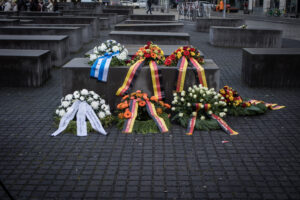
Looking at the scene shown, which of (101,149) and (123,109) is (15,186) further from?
(123,109)

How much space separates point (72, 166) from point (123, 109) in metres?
1.93

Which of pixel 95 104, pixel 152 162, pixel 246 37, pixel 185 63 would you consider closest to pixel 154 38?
pixel 246 37

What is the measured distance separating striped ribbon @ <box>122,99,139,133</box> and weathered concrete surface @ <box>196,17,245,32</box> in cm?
1715

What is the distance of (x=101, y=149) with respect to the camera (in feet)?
18.2

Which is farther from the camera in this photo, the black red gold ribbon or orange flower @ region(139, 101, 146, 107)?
the black red gold ribbon

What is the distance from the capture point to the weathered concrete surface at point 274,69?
9.22 meters

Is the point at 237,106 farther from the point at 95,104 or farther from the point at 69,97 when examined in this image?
the point at 69,97

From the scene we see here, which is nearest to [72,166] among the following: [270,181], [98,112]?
[98,112]

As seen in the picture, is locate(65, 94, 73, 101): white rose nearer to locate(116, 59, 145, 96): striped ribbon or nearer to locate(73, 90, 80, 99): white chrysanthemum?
locate(73, 90, 80, 99): white chrysanthemum

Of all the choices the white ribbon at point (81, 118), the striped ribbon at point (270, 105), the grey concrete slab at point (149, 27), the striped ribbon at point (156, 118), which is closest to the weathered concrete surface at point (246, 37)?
the grey concrete slab at point (149, 27)

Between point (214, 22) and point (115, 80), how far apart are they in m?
17.0

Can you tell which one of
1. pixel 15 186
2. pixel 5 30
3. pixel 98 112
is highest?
pixel 5 30

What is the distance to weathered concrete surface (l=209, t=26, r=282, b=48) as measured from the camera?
1593 cm

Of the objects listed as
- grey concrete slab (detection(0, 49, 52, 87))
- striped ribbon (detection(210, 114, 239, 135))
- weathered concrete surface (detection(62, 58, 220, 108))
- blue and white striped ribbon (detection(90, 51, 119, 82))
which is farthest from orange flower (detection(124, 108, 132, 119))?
grey concrete slab (detection(0, 49, 52, 87))
